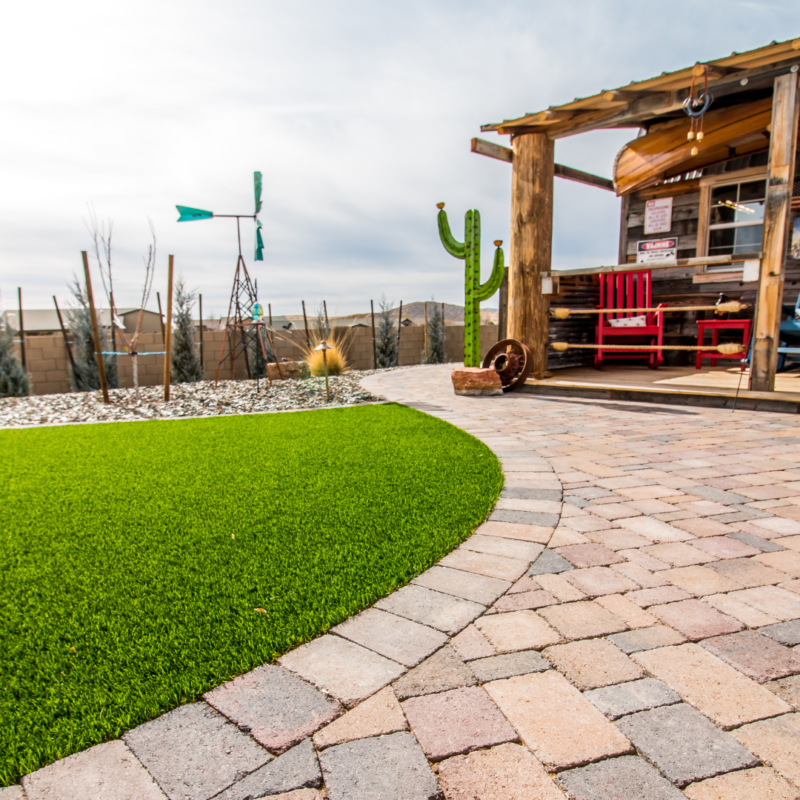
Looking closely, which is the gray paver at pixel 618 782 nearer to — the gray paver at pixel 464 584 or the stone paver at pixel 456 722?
the stone paver at pixel 456 722

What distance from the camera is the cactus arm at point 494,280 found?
680cm

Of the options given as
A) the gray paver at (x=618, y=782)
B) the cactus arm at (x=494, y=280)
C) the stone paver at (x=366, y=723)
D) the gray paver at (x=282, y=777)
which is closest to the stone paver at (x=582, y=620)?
the gray paver at (x=618, y=782)

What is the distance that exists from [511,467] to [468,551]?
1.35m

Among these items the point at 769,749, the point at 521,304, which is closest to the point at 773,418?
the point at 521,304

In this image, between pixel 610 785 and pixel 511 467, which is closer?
pixel 610 785

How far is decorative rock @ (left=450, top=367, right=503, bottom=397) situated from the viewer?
673 cm

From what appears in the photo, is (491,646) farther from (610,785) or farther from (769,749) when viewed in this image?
(769,749)

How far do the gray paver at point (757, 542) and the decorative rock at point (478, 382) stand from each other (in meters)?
4.40

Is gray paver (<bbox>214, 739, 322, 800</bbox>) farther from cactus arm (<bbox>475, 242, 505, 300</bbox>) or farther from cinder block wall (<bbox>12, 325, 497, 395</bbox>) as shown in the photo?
cinder block wall (<bbox>12, 325, 497, 395</bbox>)

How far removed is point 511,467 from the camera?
11.6 ft

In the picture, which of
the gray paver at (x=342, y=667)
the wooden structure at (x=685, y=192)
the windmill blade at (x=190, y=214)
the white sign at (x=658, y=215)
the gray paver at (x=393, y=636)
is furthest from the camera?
the white sign at (x=658, y=215)

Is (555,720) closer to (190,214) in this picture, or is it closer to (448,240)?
(448,240)

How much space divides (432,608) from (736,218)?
27.9ft

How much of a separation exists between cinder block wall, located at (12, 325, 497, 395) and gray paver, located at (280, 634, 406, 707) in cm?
936
